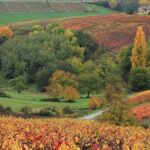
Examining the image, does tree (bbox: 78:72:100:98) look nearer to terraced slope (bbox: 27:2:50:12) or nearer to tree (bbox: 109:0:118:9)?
terraced slope (bbox: 27:2:50:12)

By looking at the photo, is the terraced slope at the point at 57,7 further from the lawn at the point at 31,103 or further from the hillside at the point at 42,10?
the lawn at the point at 31,103

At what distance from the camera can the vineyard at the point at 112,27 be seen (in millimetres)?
86062

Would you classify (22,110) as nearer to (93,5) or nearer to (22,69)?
(22,69)

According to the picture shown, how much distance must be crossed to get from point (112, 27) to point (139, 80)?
43675mm


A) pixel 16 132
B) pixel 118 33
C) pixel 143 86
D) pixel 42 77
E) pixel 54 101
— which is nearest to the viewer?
pixel 16 132

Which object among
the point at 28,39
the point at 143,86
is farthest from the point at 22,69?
the point at 143,86

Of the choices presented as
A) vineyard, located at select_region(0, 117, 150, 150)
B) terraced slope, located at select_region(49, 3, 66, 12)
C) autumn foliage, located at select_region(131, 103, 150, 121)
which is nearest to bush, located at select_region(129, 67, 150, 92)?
autumn foliage, located at select_region(131, 103, 150, 121)

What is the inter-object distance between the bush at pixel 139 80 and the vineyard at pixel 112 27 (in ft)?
86.9

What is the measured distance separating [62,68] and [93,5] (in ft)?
276

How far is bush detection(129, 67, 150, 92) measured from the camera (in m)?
55.3

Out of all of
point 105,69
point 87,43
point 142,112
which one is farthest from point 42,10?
point 142,112

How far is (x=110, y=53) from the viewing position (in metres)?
79.7

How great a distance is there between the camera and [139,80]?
55469 mm

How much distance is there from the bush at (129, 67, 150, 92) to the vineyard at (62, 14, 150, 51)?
26502 millimetres
